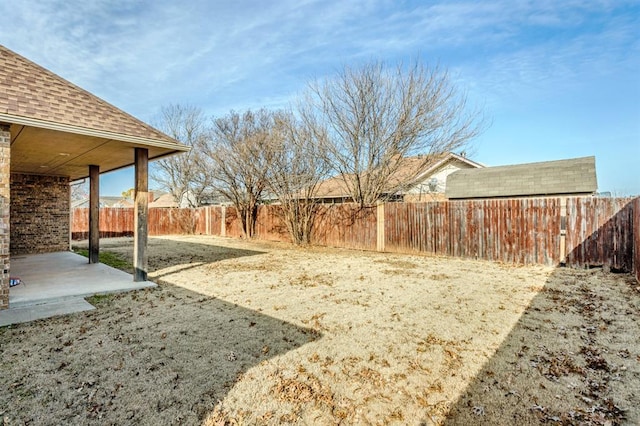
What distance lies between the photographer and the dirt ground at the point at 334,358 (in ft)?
8.14

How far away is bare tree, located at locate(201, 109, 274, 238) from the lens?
50.0ft

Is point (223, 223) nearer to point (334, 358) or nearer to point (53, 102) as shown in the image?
point (53, 102)

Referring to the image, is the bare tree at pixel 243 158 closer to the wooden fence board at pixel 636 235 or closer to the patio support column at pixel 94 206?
the patio support column at pixel 94 206

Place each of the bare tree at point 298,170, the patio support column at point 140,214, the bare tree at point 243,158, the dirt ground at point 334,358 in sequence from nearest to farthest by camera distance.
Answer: the dirt ground at point 334,358, the patio support column at point 140,214, the bare tree at point 298,170, the bare tree at point 243,158

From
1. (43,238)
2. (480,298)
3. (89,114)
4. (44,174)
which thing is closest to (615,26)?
(480,298)

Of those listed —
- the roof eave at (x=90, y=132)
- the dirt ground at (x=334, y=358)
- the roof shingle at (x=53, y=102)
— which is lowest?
the dirt ground at (x=334, y=358)

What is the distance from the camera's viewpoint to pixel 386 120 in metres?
12.1

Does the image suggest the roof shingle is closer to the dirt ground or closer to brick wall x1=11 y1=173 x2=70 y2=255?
the dirt ground

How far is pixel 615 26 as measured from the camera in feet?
26.7

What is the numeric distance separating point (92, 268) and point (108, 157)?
2768 mm

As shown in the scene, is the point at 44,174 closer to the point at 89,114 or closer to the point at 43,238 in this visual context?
the point at 43,238

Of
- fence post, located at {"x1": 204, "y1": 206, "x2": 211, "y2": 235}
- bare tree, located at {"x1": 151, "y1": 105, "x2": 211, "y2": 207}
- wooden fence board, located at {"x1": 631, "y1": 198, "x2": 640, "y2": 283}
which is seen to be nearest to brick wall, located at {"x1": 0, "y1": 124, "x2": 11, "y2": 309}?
wooden fence board, located at {"x1": 631, "y1": 198, "x2": 640, "y2": 283}

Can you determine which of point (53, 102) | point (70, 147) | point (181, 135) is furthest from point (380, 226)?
point (181, 135)

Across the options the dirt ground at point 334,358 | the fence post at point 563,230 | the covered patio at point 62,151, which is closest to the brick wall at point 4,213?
the covered patio at point 62,151
